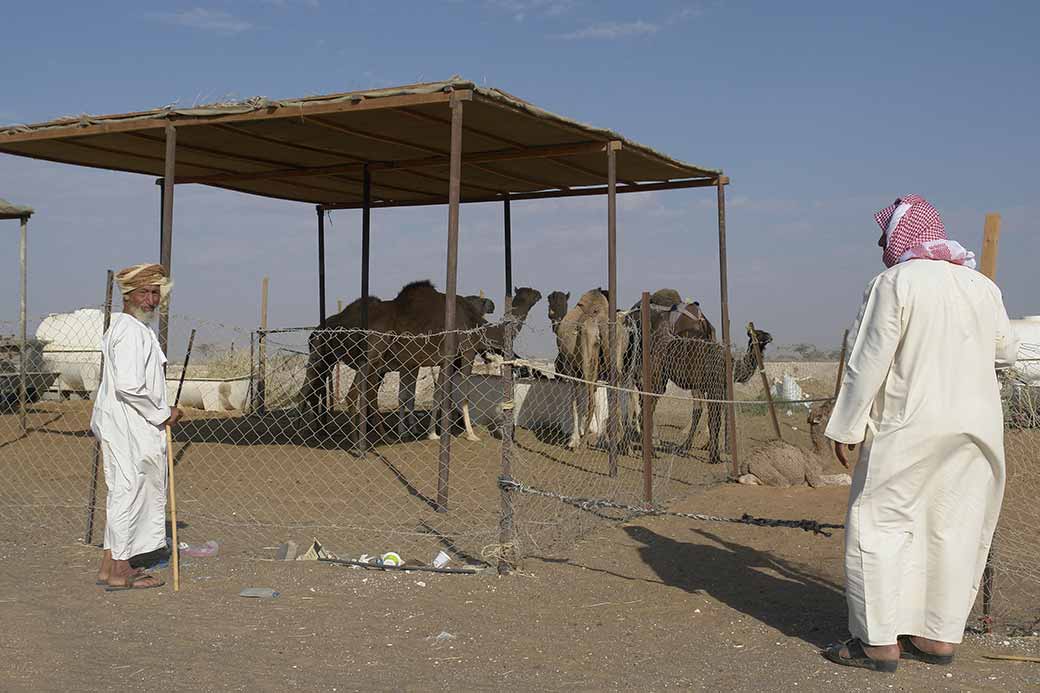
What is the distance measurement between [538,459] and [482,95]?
188 inches

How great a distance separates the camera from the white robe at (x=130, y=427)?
570 centimetres

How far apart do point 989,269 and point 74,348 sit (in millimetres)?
15427

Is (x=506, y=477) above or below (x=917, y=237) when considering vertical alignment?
below

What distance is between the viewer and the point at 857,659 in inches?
176

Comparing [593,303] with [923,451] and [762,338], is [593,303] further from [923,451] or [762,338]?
[923,451]

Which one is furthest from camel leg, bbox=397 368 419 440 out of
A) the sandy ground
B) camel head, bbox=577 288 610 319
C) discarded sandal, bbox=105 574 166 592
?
discarded sandal, bbox=105 574 166 592

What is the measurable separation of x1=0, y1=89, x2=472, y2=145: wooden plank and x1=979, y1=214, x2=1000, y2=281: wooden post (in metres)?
3.57

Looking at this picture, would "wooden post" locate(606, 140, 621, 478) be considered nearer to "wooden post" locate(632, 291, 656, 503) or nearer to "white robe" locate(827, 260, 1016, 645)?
"wooden post" locate(632, 291, 656, 503)

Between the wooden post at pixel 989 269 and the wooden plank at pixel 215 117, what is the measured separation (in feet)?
11.8

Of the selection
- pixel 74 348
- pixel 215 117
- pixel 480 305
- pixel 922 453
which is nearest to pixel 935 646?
pixel 922 453

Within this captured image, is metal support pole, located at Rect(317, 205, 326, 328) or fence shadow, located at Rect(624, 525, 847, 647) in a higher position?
metal support pole, located at Rect(317, 205, 326, 328)

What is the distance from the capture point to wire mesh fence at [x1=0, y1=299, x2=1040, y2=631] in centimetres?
714

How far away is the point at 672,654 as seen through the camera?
4.72 meters

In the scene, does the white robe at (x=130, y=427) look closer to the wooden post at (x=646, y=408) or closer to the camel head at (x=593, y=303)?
the wooden post at (x=646, y=408)
